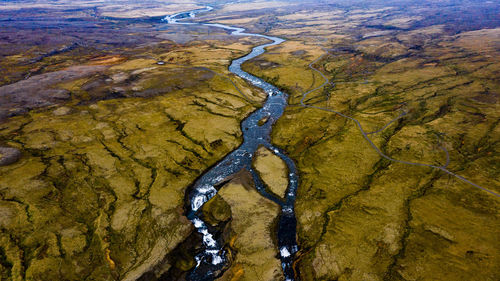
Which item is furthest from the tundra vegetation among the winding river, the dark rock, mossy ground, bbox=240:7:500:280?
the winding river

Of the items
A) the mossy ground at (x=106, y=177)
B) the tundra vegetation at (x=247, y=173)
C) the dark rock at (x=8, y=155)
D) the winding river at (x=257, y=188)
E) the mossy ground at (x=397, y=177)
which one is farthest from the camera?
the dark rock at (x=8, y=155)

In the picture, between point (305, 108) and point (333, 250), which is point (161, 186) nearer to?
point (333, 250)

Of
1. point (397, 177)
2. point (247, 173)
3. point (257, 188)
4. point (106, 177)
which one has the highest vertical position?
point (106, 177)

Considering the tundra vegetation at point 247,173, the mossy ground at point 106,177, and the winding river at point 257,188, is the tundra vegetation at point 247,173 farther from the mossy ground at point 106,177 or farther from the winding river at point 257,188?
the winding river at point 257,188

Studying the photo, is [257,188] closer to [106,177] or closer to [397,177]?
[397,177]

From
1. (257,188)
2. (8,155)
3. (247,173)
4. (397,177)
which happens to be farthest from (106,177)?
(397,177)

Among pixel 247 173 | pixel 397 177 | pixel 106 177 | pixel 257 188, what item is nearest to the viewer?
pixel 397 177

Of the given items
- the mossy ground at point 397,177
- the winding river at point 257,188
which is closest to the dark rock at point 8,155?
the winding river at point 257,188

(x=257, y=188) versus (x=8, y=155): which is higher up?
(x=8, y=155)

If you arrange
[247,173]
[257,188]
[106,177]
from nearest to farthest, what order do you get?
[106,177], [257,188], [247,173]

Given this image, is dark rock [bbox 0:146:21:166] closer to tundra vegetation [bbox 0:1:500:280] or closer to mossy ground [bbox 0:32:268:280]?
tundra vegetation [bbox 0:1:500:280]

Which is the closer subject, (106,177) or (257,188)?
(106,177)

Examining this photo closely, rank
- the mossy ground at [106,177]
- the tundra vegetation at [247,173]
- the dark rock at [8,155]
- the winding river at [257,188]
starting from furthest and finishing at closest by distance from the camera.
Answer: the dark rock at [8,155] < the winding river at [257,188] < the mossy ground at [106,177] < the tundra vegetation at [247,173]
